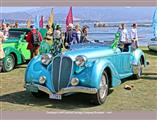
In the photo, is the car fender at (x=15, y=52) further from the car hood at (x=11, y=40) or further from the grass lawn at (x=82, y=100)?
the grass lawn at (x=82, y=100)

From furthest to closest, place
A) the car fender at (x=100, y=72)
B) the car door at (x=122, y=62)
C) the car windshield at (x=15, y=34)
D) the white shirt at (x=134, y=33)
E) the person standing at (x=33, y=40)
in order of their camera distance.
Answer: the white shirt at (x=134, y=33), the car windshield at (x=15, y=34), the person standing at (x=33, y=40), the car door at (x=122, y=62), the car fender at (x=100, y=72)

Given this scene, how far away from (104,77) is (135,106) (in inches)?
37.2

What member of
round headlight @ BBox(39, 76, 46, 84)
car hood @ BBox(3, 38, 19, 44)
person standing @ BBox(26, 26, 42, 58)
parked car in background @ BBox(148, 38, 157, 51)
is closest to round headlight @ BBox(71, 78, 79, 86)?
round headlight @ BBox(39, 76, 46, 84)

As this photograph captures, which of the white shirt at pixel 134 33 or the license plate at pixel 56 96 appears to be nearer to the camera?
the license plate at pixel 56 96

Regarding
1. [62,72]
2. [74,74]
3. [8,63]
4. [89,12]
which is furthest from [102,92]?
[89,12]

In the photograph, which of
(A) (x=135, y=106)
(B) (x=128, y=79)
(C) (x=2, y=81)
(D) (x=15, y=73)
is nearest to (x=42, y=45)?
(D) (x=15, y=73)

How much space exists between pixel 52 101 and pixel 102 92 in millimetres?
1073

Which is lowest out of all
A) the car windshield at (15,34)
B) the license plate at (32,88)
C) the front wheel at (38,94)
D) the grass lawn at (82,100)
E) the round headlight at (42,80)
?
the grass lawn at (82,100)

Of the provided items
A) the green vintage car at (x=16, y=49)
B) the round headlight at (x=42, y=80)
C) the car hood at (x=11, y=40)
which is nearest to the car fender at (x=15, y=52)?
the green vintage car at (x=16, y=49)

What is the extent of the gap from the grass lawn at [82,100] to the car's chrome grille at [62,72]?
0.40 meters

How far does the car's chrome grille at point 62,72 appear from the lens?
7.55m

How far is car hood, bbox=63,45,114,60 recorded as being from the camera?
784 centimetres

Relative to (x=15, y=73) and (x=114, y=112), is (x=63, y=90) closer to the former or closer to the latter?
(x=114, y=112)

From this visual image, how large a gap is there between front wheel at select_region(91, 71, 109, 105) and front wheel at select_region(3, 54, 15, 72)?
482cm
